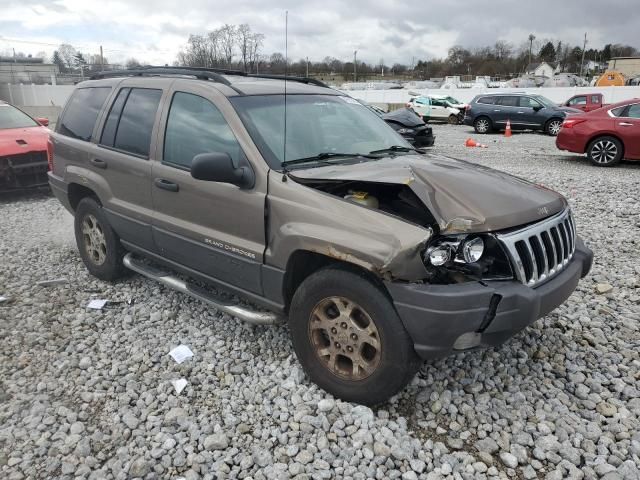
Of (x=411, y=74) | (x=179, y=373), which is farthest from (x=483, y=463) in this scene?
(x=411, y=74)

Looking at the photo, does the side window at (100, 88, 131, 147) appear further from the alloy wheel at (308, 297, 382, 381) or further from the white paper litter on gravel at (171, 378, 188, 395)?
the alloy wheel at (308, 297, 382, 381)

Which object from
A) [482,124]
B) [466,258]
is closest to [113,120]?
[466,258]

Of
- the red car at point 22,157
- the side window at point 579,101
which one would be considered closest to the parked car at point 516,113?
the side window at point 579,101

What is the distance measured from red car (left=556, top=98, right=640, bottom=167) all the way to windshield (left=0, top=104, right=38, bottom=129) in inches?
448

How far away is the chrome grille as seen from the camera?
2816mm

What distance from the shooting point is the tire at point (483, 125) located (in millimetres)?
20750

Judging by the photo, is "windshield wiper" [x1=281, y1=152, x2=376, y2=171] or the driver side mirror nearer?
the driver side mirror

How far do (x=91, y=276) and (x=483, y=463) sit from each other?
4.10 m

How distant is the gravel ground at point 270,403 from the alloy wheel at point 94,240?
35cm

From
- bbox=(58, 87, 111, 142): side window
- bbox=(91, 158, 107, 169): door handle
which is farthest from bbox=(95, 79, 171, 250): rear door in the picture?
bbox=(58, 87, 111, 142): side window

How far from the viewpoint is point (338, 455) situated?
276 centimetres

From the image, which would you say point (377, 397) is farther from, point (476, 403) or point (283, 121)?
point (283, 121)

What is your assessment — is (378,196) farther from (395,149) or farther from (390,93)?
(390,93)

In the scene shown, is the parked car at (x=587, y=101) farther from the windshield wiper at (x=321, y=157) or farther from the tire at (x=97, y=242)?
the tire at (x=97, y=242)
